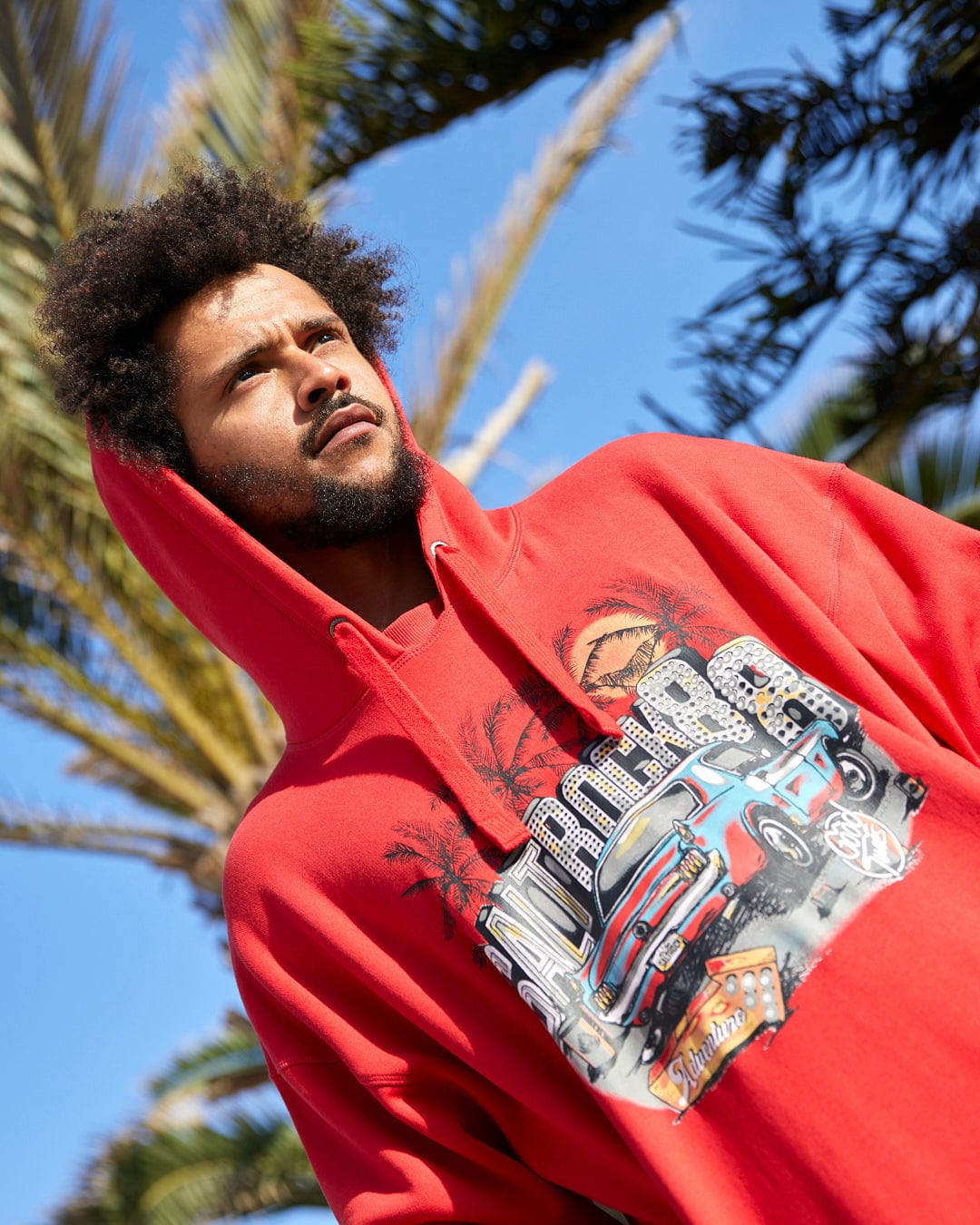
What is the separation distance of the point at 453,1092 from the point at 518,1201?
0.18 metres

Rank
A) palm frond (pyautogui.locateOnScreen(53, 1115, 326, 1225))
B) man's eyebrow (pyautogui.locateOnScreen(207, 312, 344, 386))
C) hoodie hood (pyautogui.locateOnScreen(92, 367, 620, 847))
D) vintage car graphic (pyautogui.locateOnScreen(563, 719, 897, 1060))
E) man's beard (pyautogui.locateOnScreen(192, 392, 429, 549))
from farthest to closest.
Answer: palm frond (pyautogui.locateOnScreen(53, 1115, 326, 1225)) < man's eyebrow (pyautogui.locateOnScreen(207, 312, 344, 386)) < man's beard (pyautogui.locateOnScreen(192, 392, 429, 549)) < hoodie hood (pyautogui.locateOnScreen(92, 367, 620, 847)) < vintage car graphic (pyautogui.locateOnScreen(563, 719, 897, 1060))

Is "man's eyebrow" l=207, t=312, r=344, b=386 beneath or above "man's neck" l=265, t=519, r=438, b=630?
above

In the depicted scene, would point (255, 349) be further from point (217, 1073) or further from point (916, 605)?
point (217, 1073)

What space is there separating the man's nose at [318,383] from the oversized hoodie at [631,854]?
240 mm

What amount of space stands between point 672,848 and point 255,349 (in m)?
1.14

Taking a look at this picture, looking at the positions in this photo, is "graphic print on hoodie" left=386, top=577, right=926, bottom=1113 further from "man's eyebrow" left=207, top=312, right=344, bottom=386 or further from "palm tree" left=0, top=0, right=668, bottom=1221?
"palm tree" left=0, top=0, right=668, bottom=1221

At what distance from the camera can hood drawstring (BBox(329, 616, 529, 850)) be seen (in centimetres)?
178

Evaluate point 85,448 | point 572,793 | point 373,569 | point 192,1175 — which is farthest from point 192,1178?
point 572,793

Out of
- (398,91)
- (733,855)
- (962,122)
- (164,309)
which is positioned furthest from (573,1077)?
(398,91)

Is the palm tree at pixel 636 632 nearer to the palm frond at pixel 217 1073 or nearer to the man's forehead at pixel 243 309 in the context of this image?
the man's forehead at pixel 243 309

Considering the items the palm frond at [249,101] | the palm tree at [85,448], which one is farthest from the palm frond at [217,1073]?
the palm frond at [249,101]

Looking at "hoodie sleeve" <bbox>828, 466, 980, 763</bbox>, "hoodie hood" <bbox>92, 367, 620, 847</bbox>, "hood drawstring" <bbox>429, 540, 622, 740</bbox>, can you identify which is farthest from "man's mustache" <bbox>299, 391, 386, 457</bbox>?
"hoodie sleeve" <bbox>828, 466, 980, 763</bbox>

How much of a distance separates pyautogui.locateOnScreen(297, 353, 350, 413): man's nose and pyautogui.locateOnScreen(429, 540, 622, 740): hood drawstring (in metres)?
0.33

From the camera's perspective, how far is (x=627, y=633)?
1.88 meters
